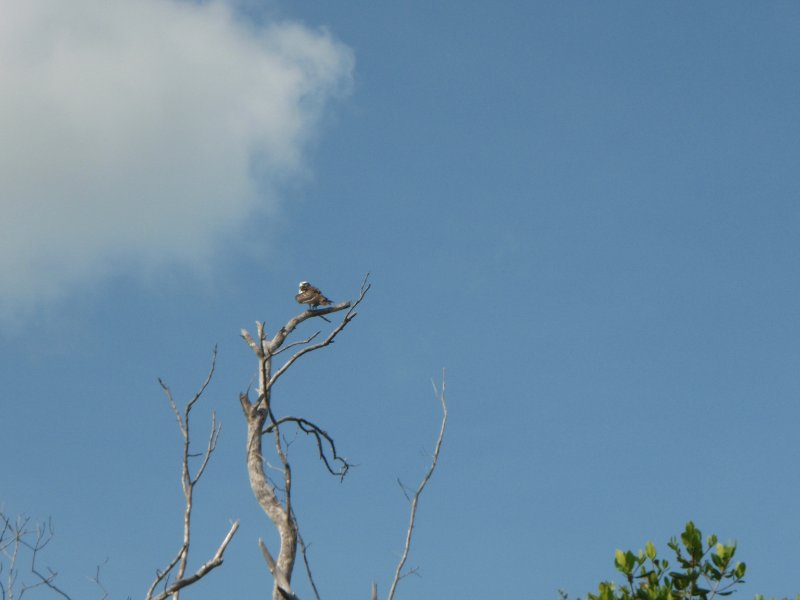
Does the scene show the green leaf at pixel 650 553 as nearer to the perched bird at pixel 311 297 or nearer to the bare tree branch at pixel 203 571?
the bare tree branch at pixel 203 571

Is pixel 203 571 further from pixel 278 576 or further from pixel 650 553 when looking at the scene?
pixel 650 553

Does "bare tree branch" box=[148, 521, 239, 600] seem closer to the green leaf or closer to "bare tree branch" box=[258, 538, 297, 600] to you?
"bare tree branch" box=[258, 538, 297, 600]

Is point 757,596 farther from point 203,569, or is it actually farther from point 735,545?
point 203,569

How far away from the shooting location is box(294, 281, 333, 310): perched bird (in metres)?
12.3

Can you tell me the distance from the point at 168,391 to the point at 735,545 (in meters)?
5.12

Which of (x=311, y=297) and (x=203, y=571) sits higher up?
(x=311, y=297)

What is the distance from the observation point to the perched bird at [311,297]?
40.5 feet

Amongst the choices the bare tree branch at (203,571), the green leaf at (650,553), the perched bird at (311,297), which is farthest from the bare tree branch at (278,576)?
the perched bird at (311,297)

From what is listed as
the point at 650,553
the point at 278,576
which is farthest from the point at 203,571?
the point at 650,553

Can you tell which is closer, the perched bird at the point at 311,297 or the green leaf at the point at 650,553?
the green leaf at the point at 650,553

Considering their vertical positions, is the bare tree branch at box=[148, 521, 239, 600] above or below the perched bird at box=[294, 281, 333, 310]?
below

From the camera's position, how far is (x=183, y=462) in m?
8.67

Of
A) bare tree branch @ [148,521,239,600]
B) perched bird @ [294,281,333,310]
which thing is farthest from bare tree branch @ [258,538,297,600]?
perched bird @ [294,281,333,310]

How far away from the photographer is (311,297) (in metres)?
12.4
